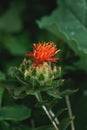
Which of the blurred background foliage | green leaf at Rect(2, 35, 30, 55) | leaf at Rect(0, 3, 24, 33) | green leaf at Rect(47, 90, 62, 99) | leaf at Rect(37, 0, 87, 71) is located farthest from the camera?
leaf at Rect(0, 3, 24, 33)

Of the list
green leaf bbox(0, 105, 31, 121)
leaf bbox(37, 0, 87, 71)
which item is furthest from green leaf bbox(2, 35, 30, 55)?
green leaf bbox(0, 105, 31, 121)

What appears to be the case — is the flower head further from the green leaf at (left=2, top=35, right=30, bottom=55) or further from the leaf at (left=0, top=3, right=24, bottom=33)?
the leaf at (left=0, top=3, right=24, bottom=33)

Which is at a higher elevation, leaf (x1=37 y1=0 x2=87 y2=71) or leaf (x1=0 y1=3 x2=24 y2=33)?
leaf (x1=0 y1=3 x2=24 y2=33)

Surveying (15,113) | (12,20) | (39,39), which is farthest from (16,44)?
(15,113)

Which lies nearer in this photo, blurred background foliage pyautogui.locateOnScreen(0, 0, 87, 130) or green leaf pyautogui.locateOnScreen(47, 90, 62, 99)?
green leaf pyautogui.locateOnScreen(47, 90, 62, 99)

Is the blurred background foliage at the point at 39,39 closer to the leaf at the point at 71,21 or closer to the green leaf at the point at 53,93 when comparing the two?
the leaf at the point at 71,21

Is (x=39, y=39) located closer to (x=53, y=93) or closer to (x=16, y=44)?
(x=16, y=44)

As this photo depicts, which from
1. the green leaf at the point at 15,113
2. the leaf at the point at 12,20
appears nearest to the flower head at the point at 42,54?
the green leaf at the point at 15,113

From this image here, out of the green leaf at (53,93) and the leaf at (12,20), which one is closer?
the green leaf at (53,93)
